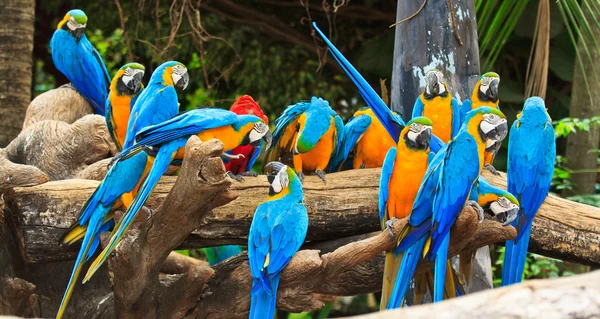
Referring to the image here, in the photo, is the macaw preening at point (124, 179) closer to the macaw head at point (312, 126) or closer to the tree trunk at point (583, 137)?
the macaw head at point (312, 126)

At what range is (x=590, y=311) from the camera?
148 cm

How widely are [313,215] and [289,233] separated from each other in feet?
2.19

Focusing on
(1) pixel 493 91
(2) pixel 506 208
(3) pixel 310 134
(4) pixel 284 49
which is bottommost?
(2) pixel 506 208

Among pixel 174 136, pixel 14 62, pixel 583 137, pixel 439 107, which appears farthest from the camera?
pixel 583 137

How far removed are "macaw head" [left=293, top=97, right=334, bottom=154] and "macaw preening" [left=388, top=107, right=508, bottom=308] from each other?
27.7 inches

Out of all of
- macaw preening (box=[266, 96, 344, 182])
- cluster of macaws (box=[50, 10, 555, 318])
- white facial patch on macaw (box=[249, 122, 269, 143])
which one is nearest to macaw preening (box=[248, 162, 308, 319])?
cluster of macaws (box=[50, 10, 555, 318])

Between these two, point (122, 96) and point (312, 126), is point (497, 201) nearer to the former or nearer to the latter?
point (312, 126)

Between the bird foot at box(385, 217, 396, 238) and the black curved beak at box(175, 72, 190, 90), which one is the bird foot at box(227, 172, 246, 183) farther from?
the bird foot at box(385, 217, 396, 238)

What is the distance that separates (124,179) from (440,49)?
2.00 m

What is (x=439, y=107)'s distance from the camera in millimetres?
3578

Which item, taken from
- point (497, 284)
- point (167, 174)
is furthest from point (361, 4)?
point (167, 174)

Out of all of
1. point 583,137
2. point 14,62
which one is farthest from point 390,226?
point 583,137

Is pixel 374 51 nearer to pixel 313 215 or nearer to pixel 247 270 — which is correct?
pixel 313 215

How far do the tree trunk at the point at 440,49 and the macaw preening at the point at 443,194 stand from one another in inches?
49.0
